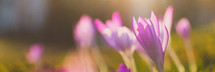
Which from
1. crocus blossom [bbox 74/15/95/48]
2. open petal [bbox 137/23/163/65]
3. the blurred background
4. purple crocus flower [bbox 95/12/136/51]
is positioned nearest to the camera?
open petal [bbox 137/23/163/65]

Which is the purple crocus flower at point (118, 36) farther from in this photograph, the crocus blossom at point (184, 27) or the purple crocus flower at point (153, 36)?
the crocus blossom at point (184, 27)

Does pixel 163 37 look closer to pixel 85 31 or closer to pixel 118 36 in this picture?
pixel 118 36

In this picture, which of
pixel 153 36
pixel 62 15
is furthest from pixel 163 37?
pixel 62 15

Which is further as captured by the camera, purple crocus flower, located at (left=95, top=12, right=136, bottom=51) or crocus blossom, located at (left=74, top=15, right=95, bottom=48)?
crocus blossom, located at (left=74, top=15, right=95, bottom=48)

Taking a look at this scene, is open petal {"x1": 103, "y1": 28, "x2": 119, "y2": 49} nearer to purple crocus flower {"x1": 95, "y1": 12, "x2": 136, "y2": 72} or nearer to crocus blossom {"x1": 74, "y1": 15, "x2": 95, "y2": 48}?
purple crocus flower {"x1": 95, "y1": 12, "x2": 136, "y2": 72}

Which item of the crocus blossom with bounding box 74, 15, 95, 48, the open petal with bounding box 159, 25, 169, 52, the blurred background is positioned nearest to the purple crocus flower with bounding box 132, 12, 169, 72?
the open petal with bounding box 159, 25, 169, 52

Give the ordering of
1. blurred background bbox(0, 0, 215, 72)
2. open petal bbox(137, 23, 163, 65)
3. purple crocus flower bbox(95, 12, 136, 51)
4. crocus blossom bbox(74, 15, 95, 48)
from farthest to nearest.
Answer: blurred background bbox(0, 0, 215, 72) < crocus blossom bbox(74, 15, 95, 48) < purple crocus flower bbox(95, 12, 136, 51) < open petal bbox(137, 23, 163, 65)

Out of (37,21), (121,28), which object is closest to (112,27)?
(121,28)

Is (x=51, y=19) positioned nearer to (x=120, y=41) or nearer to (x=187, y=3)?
(x=187, y=3)
